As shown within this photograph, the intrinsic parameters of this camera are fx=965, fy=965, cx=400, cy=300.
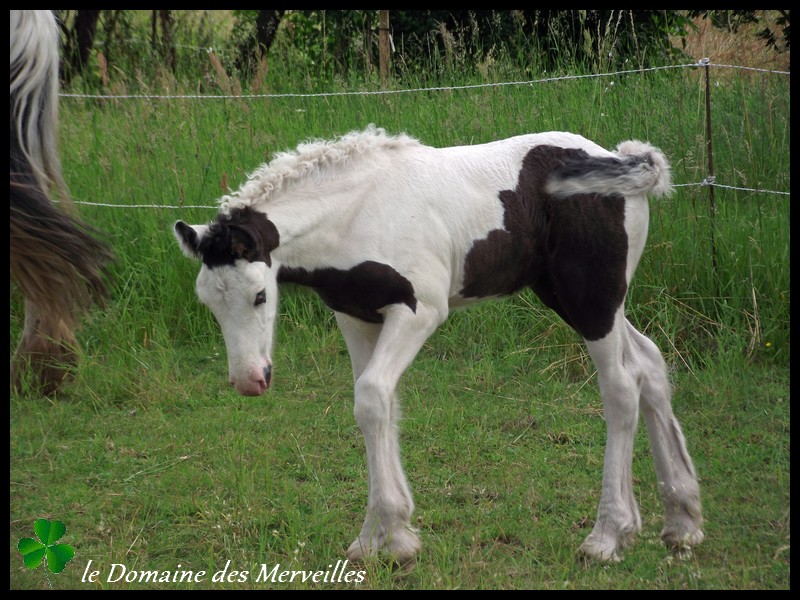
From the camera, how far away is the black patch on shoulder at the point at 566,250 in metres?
3.81

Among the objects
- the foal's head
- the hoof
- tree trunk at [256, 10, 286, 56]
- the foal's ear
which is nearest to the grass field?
the hoof

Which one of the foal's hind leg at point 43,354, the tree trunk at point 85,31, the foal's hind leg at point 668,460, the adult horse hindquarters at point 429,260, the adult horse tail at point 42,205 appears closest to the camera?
the adult horse hindquarters at point 429,260

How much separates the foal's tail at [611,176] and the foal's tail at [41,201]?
2.14 m

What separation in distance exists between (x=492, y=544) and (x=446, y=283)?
1.14 meters

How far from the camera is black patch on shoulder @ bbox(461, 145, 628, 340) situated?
3812 mm

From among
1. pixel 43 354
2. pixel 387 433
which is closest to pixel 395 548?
pixel 387 433

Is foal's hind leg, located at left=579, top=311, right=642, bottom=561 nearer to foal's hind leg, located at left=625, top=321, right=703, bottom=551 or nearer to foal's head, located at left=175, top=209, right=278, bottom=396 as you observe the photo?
foal's hind leg, located at left=625, top=321, right=703, bottom=551

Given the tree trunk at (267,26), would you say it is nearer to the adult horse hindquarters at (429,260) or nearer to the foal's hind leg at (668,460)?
the adult horse hindquarters at (429,260)

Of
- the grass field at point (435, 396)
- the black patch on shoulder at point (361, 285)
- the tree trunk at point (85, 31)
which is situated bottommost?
the grass field at point (435, 396)

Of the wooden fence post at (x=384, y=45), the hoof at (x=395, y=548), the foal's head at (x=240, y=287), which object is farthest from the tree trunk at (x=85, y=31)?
the hoof at (x=395, y=548)

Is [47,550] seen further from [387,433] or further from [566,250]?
[566,250]

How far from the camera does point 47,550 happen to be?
3.71 meters

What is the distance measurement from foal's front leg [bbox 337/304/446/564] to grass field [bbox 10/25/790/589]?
13 centimetres
